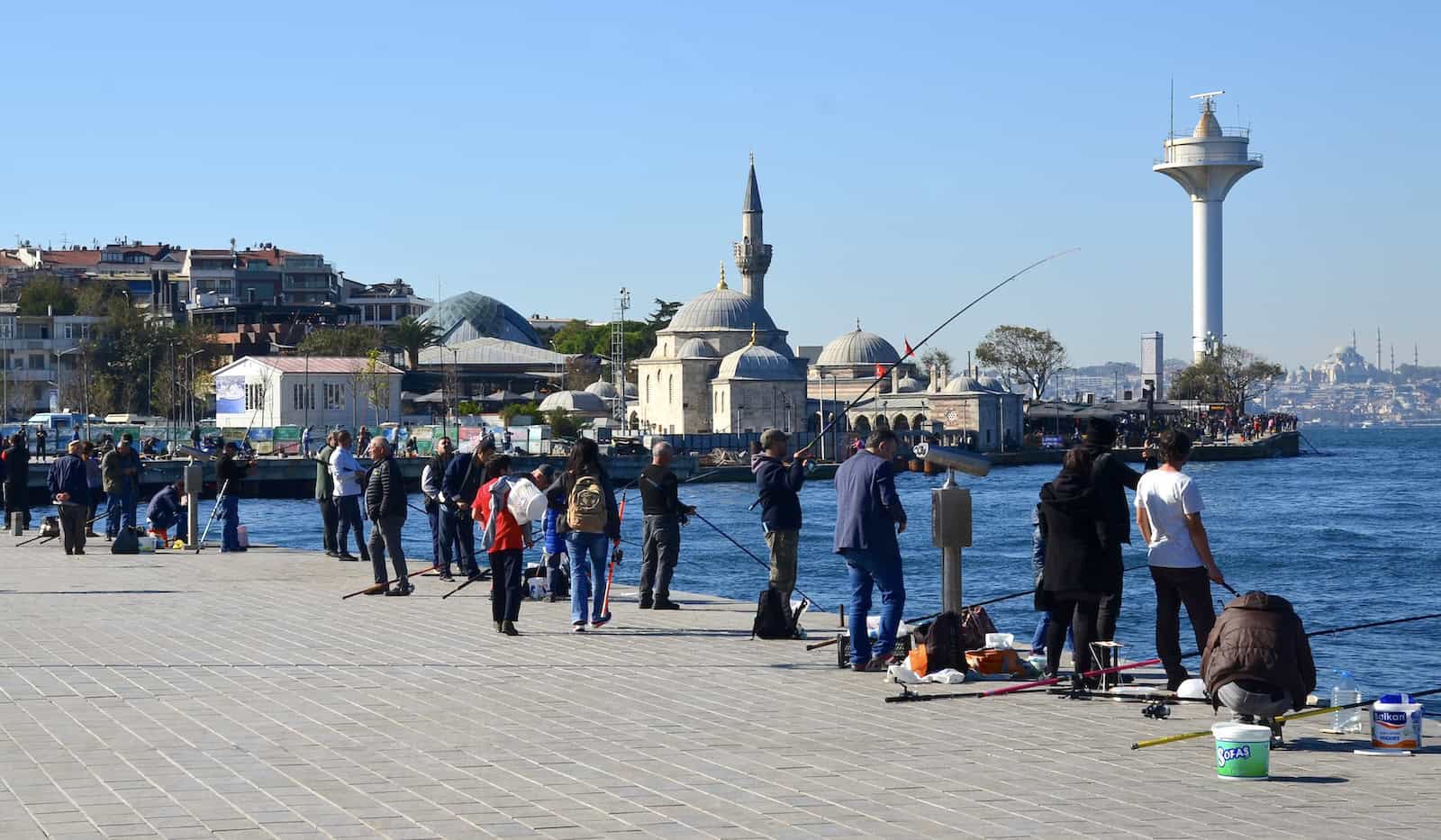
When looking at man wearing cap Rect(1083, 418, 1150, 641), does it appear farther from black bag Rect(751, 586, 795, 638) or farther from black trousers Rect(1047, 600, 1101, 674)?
black bag Rect(751, 586, 795, 638)

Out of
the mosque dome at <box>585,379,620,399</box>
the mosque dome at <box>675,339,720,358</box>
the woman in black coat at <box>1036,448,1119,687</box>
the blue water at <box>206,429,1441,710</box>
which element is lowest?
the blue water at <box>206,429,1441,710</box>

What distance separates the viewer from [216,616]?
11.9 metres

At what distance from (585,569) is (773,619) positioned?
3.99 ft

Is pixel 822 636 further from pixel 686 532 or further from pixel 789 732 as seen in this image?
pixel 686 532

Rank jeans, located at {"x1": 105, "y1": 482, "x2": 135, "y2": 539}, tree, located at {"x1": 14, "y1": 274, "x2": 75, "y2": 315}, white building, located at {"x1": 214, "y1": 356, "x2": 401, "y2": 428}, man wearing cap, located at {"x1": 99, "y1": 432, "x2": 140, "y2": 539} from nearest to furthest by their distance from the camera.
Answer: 1. man wearing cap, located at {"x1": 99, "y1": 432, "x2": 140, "y2": 539}
2. jeans, located at {"x1": 105, "y1": 482, "x2": 135, "y2": 539}
3. white building, located at {"x1": 214, "y1": 356, "x2": 401, "y2": 428}
4. tree, located at {"x1": 14, "y1": 274, "x2": 75, "y2": 315}

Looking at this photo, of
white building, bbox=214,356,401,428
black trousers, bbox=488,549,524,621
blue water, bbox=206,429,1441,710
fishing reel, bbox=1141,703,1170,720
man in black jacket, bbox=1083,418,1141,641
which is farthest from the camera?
white building, bbox=214,356,401,428

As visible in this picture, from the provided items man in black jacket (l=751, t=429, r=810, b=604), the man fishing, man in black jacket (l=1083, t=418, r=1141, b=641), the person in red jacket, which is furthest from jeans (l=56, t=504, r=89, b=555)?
the man fishing

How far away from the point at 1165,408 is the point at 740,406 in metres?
32.0

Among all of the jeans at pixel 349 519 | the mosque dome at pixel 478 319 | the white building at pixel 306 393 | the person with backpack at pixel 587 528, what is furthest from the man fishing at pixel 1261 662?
the mosque dome at pixel 478 319

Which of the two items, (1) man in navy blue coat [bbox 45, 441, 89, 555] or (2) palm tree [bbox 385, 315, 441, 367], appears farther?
(2) palm tree [bbox 385, 315, 441, 367]

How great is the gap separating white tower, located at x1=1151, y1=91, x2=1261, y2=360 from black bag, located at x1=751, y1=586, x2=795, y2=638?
365 ft

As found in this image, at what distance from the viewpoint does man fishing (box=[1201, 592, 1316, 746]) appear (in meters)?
7.11

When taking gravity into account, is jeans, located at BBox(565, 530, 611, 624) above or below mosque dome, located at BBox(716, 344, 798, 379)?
below

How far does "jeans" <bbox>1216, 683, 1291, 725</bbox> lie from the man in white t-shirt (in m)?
1.03
